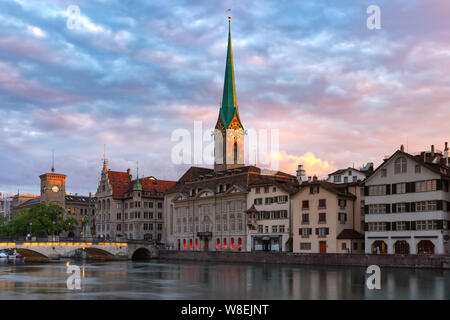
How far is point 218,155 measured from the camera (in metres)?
146

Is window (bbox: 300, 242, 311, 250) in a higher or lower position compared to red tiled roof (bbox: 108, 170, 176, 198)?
lower

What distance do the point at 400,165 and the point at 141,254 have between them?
64860 mm

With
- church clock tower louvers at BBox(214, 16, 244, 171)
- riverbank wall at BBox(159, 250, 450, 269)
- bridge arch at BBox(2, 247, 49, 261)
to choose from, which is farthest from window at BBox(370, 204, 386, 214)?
church clock tower louvers at BBox(214, 16, 244, 171)

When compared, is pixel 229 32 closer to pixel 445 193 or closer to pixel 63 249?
pixel 63 249

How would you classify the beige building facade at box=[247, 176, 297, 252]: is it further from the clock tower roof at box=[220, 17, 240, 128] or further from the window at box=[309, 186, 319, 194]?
the clock tower roof at box=[220, 17, 240, 128]

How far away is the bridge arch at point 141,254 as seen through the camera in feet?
417

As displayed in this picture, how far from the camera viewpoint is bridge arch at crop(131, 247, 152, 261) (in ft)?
417

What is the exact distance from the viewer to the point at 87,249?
410 feet

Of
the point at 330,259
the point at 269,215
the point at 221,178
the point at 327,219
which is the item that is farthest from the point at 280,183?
the point at 330,259

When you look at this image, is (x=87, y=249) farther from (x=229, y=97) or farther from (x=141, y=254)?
(x=229, y=97)

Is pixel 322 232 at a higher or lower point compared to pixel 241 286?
higher

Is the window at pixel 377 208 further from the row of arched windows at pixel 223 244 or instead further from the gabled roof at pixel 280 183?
the row of arched windows at pixel 223 244

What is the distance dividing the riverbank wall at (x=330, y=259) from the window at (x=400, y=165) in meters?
11.7

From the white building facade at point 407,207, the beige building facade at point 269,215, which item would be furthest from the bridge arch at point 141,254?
the white building facade at point 407,207
